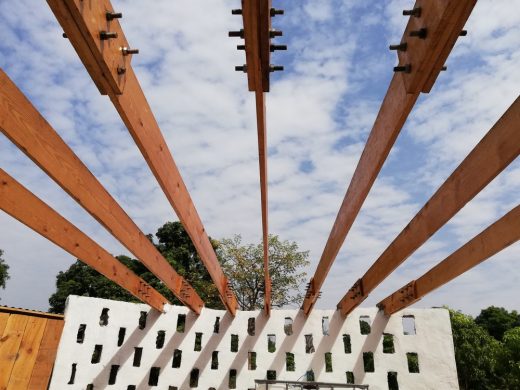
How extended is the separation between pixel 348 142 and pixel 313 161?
1020 millimetres

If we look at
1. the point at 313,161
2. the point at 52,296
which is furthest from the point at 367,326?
the point at 52,296

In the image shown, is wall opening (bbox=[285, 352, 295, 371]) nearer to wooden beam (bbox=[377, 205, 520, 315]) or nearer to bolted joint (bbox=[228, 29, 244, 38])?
wooden beam (bbox=[377, 205, 520, 315])

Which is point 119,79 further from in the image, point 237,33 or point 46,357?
point 46,357

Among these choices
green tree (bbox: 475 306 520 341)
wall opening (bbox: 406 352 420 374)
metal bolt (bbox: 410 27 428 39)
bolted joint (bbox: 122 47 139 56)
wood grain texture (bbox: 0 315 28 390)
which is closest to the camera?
metal bolt (bbox: 410 27 428 39)

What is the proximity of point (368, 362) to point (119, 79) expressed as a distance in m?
9.28

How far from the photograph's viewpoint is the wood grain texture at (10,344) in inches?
119

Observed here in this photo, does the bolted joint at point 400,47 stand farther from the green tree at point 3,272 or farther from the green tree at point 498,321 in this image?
the green tree at point 498,321

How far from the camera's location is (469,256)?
4969mm

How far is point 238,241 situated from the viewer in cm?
2039

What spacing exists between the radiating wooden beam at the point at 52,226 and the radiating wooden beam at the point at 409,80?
118 inches

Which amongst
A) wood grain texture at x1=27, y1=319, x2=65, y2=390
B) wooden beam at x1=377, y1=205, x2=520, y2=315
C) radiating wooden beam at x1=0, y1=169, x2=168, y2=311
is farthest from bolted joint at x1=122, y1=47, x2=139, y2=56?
wooden beam at x1=377, y1=205, x2=520, y2=315

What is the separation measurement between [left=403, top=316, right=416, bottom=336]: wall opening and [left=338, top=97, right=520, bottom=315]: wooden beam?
4.13 m

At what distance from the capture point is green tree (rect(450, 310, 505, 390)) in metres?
20.9

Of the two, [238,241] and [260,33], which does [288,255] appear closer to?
[238,241]
